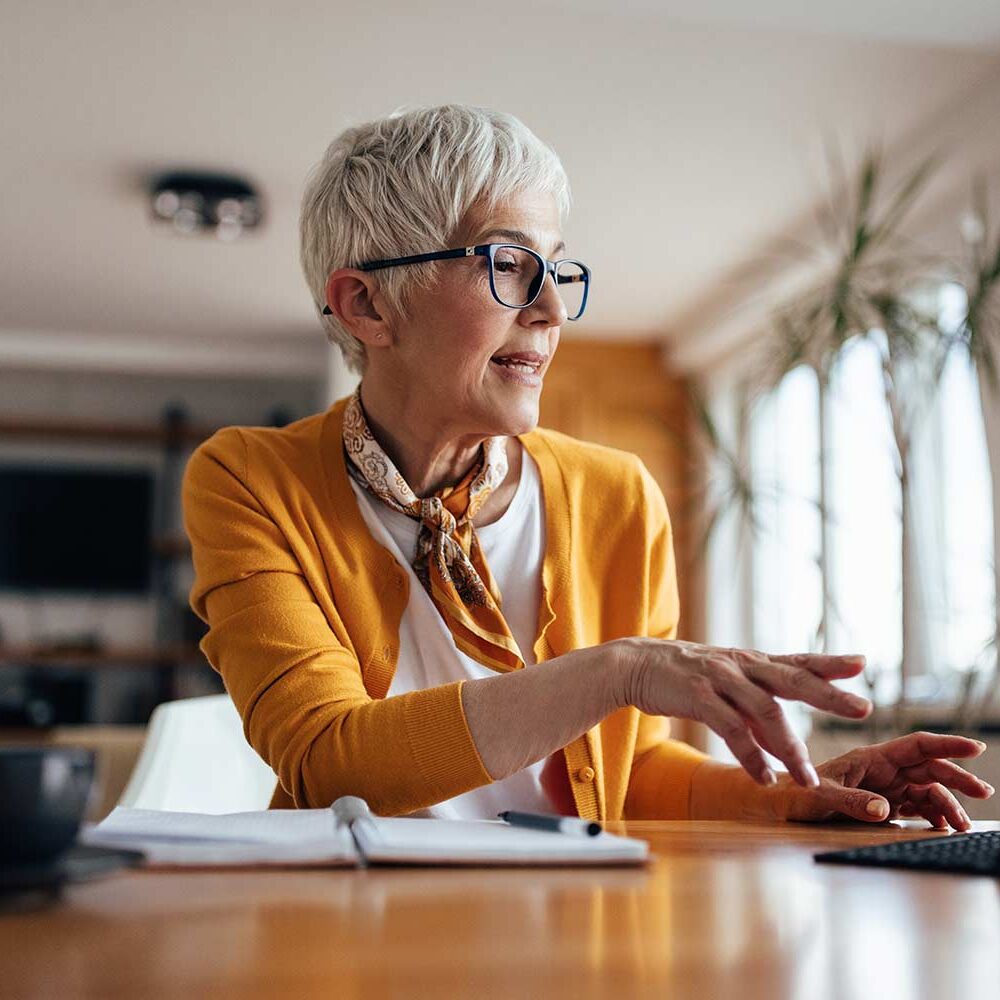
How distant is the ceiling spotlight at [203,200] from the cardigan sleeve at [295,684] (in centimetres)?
326

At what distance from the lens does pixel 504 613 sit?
1.39m

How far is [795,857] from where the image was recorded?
80 centimetres

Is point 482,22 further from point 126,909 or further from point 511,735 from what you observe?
point 126,909

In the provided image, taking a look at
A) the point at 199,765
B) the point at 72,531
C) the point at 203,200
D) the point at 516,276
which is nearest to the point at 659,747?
the point at 516,276

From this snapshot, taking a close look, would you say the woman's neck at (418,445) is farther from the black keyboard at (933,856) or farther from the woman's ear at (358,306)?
the black keyboard at (933,856)

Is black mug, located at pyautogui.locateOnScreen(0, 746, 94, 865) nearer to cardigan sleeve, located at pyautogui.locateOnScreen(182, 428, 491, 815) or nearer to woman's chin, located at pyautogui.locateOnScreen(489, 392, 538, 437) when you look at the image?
cardigan sleeve, located at pyautogui.locateOnScreen(182, 428, 491, 815)

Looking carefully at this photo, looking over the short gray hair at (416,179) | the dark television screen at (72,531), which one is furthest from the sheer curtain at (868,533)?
the dark television screen at (72,531)

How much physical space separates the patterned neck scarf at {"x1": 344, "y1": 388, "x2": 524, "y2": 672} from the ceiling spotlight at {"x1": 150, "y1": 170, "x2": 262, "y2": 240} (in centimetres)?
324

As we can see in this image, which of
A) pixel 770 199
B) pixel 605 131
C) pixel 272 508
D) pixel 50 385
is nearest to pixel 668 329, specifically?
pixel 770 199

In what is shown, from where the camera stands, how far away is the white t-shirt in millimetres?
1314

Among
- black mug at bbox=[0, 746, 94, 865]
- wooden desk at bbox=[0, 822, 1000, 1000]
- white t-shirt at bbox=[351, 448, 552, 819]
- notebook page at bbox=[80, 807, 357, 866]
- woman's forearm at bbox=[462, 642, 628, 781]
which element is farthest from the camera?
white t-shirt at bbox=[351, 448, 552, 819]

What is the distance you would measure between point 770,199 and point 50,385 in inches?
178

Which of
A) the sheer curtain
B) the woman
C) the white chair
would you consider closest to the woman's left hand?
the woman

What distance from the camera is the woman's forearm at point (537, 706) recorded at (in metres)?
0.95
